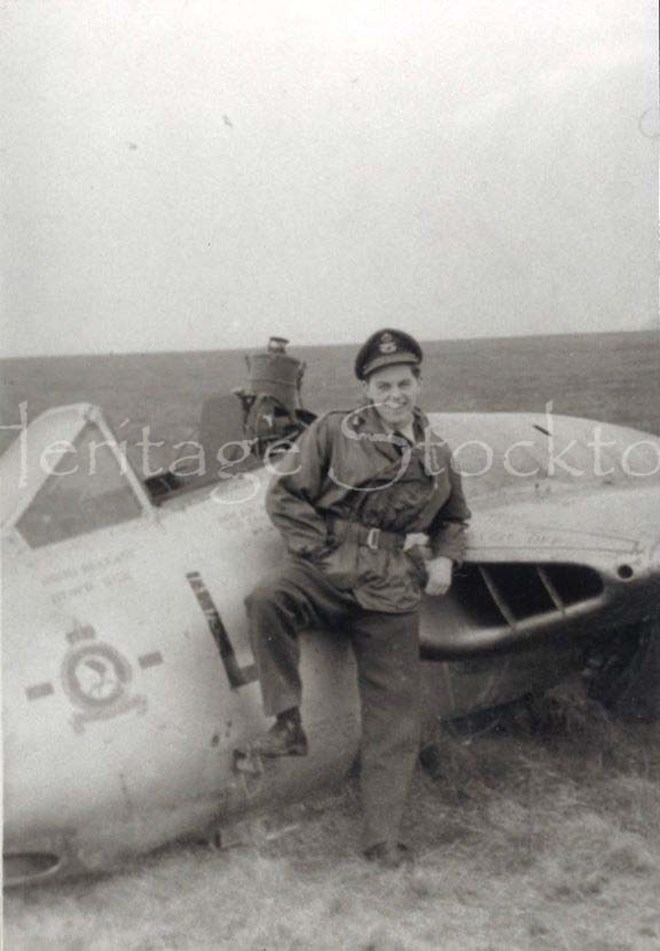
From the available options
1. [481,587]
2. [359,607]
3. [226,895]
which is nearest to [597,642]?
[481,587]

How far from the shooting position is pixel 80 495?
4.37 metres

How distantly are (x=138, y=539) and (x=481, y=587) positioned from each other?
5.33 feet

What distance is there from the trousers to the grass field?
283 mm

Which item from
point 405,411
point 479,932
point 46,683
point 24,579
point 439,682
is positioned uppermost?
point 405,411

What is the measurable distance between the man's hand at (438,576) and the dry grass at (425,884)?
1.14 m

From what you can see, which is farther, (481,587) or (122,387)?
(122,387)

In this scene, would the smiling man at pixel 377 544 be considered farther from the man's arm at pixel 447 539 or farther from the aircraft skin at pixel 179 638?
the aircraft skin at pixel 179 638

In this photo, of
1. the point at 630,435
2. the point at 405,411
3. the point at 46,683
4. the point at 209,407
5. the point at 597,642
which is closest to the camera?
the point at 46,683

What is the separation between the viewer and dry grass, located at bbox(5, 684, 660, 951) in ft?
13.2

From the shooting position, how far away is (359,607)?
4.45m

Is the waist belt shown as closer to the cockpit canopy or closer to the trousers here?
the trousers

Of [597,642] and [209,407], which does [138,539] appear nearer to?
[209,407]

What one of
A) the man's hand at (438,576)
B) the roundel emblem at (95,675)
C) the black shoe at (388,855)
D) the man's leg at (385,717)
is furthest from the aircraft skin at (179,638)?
the black shoe at (388,855)

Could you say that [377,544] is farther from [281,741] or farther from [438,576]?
[281,741]
